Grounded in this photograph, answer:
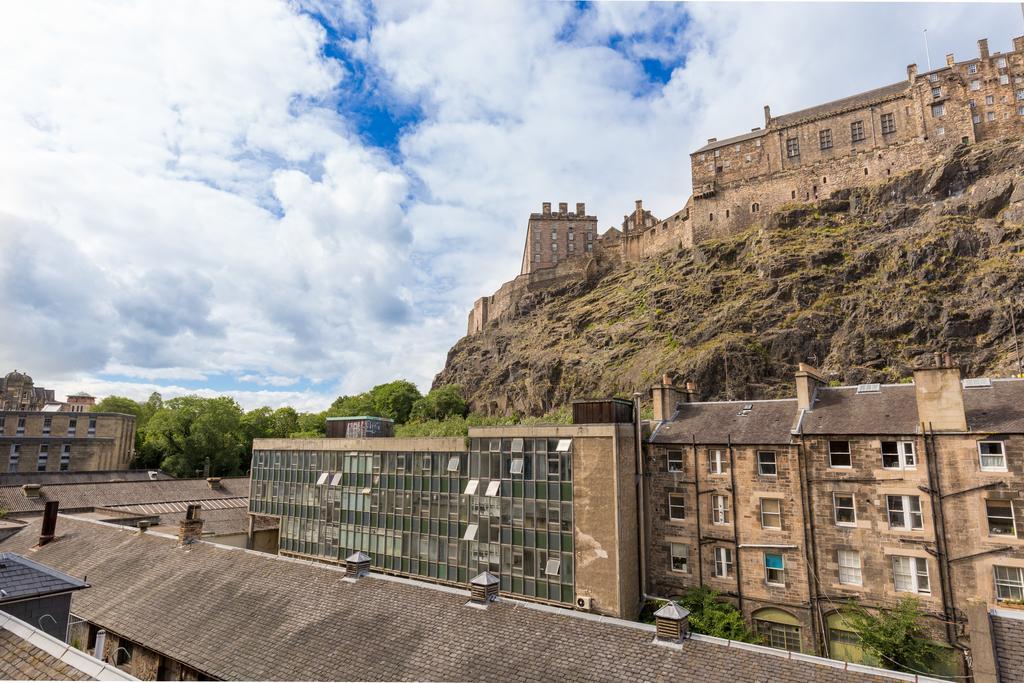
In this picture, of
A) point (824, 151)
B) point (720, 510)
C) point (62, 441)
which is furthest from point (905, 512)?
point (62, 441)

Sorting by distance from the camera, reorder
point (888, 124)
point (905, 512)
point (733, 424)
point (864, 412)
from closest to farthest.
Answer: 1. point (905, 512)
2. point (864, 412)
3. point (733, 424)
4. point (888, 124)

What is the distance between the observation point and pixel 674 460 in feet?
104

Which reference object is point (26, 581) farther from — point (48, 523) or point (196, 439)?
point (196, 439)

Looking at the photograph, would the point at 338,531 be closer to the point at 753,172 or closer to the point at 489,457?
the point at 489,457

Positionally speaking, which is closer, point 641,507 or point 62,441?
point 641,507

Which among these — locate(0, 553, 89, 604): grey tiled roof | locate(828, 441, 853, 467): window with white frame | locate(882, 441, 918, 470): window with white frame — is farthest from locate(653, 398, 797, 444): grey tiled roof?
locate(0, 553, 89, 604): grey tiled roof

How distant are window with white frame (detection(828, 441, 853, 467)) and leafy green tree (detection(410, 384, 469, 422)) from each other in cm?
6414

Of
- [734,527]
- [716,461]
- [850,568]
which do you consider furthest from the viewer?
[716,461]

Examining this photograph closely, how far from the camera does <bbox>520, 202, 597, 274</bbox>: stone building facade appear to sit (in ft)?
361

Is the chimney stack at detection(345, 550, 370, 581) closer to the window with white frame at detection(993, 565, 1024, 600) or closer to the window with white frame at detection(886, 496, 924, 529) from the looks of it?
the window with white frame at detection(886, 496, 924, 529)

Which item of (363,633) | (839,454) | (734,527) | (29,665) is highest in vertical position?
(839,454)

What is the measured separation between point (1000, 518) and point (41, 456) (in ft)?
305

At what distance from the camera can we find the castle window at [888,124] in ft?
251

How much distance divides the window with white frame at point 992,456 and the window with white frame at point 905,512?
2.96 meters
